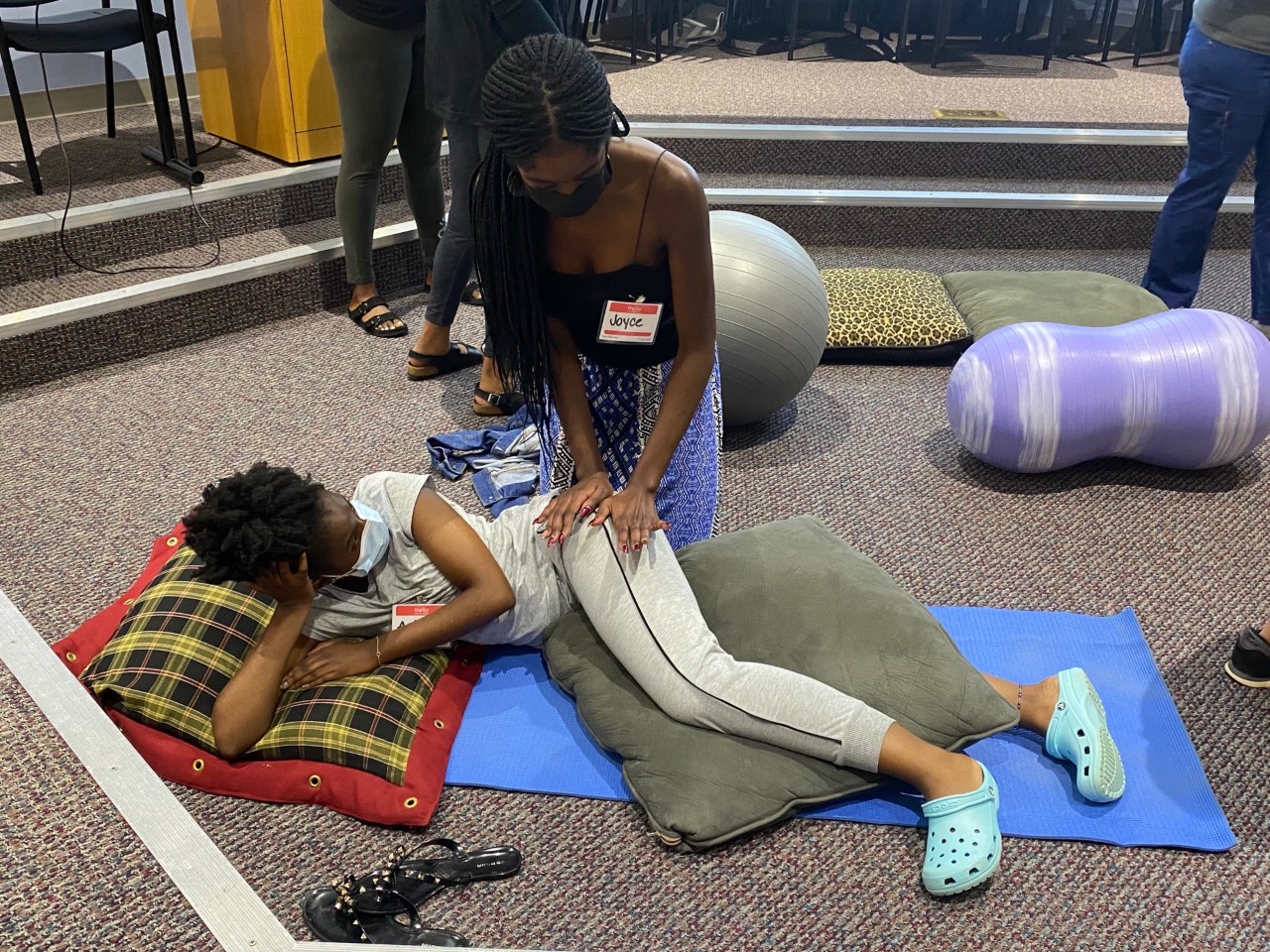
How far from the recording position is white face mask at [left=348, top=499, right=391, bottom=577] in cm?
180

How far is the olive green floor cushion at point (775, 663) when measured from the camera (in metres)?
1.66

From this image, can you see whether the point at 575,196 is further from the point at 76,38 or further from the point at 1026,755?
the point at 76,38

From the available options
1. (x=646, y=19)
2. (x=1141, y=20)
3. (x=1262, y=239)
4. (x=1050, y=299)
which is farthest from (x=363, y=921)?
(x=1141, y=20)

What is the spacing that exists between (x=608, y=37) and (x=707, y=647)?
4.58 m

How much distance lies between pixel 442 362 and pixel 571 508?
1403 mm

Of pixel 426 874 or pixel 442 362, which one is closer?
pixel 426 874

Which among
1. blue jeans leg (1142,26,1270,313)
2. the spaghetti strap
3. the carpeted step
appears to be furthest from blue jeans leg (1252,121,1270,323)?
the spaghetti strap

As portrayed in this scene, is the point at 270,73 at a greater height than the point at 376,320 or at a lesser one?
greater

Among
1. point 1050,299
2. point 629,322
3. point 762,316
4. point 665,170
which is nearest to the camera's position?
point 665,170

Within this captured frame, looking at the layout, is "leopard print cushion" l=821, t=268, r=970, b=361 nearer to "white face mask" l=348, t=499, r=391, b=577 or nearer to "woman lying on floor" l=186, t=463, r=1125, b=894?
"woman lying on floor" l=186, t=463, r=1125, b=894

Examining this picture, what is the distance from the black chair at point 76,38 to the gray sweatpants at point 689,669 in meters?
2.41

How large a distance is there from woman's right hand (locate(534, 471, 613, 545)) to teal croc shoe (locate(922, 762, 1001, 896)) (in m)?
0.69

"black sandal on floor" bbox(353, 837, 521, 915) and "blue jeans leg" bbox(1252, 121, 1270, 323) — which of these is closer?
"black sandal on floor" bbox(353, 837, 521, 915)

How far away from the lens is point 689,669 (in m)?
1.73
